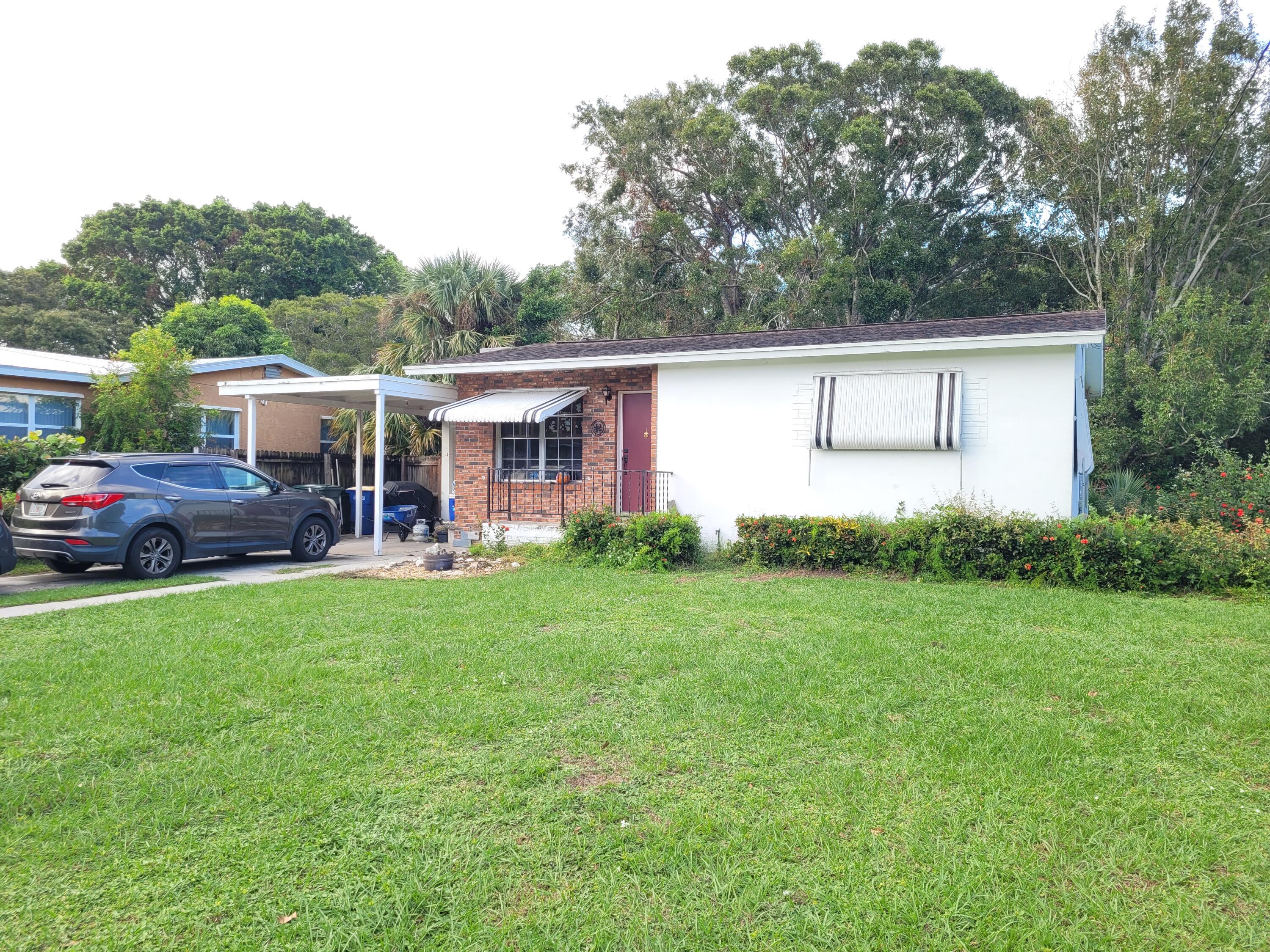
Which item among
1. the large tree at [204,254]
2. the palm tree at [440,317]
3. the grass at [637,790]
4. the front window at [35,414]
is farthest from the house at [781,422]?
the large tree at [204,254]

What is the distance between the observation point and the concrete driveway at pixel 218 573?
336 inches

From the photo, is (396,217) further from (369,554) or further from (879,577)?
(879,577)

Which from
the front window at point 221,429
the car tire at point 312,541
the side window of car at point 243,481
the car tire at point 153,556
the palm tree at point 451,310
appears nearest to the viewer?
the car tire at point 153,556

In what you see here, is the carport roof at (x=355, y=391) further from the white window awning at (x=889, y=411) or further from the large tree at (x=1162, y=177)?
the large tree at (x=1162, y=177)

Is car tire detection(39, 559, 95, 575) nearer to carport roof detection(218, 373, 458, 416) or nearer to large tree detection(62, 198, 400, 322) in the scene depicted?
carport roof detection(218, 373, 458, 416)

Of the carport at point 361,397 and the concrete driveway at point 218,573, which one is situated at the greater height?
the carport at point 361,397

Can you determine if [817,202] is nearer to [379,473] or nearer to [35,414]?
[379,473]

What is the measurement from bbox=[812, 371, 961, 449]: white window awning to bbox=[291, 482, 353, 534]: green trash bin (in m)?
10.5

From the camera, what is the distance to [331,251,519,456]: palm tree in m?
19.5

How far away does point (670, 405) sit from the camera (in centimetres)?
1312

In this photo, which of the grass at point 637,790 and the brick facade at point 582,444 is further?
the brick facade at point 582,444

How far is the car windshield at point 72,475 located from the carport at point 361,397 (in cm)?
328

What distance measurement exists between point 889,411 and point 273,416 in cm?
1448

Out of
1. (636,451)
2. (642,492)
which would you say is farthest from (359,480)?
(642,492)
